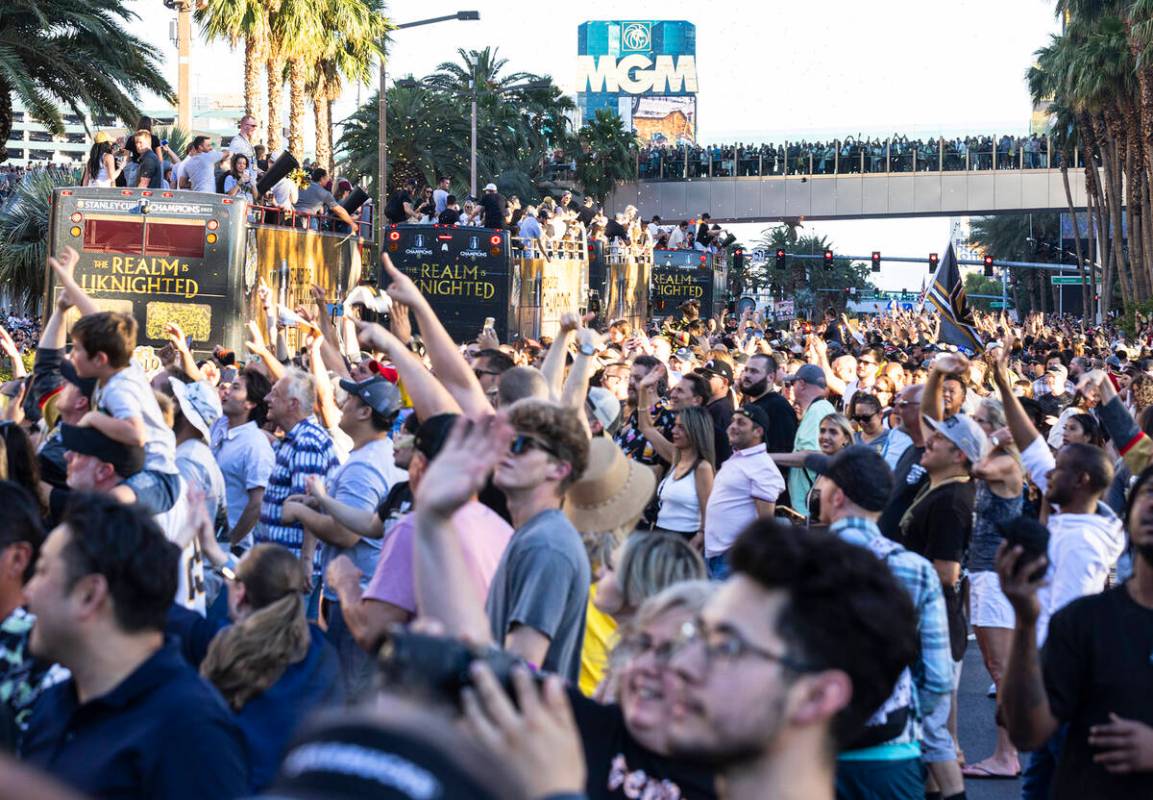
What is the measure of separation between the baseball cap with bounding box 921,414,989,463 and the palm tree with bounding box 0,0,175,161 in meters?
18.0

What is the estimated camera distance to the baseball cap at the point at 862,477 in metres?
5.32

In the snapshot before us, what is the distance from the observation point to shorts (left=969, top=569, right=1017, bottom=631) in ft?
25.1

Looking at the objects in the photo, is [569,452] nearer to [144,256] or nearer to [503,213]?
[144,256]

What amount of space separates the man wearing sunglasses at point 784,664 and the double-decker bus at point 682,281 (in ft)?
93.6

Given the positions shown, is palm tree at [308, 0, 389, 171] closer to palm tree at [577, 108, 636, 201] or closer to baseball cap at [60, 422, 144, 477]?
palm tree at [577, 108, 636, 201]

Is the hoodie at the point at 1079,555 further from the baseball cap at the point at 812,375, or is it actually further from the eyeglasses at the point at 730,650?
the baseball cap at the point at 812,375

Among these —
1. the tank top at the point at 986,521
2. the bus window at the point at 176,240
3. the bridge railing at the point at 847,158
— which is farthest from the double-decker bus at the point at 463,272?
the bridge railing at the point at 847,158

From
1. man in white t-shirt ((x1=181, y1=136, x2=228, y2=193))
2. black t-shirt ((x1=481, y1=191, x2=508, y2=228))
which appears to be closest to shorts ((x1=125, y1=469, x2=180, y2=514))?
man in white t-shirt ((x1=181, y1=136, x2=228, y2=193))

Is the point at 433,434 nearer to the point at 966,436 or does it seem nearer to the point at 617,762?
the point at 617,762

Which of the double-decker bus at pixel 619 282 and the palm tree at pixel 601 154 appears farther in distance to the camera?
the palm tree at pixel 601 154

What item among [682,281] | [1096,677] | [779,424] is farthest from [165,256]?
[682,281]

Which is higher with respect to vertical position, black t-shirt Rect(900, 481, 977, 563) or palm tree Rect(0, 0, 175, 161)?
palm tree Rect(0, 0, 175, 161)

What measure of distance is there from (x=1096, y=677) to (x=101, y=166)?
50.5 ft

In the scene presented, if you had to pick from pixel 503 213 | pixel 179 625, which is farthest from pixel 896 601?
pixel 503 213
